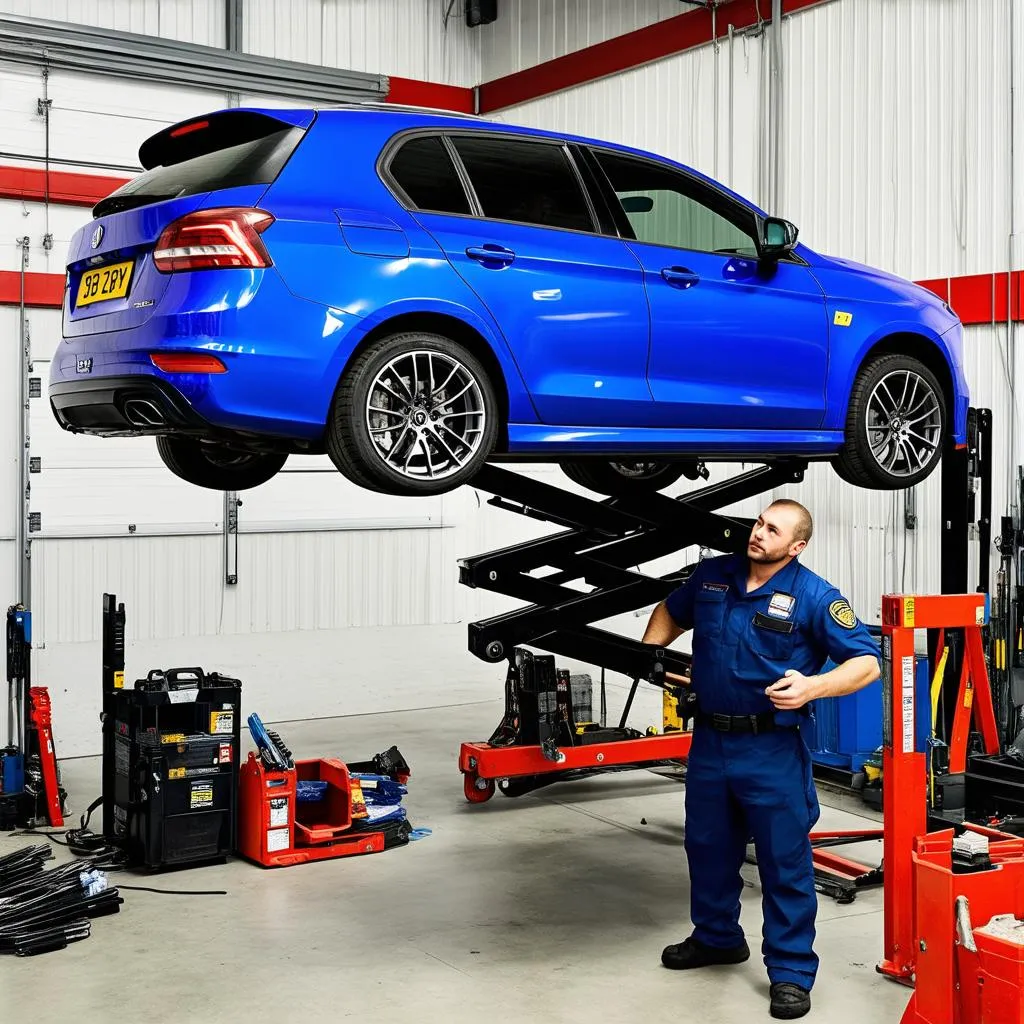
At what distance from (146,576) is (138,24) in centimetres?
461

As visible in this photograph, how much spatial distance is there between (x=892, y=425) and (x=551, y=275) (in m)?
1.95

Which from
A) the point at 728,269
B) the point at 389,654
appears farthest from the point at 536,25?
the point at 728,269

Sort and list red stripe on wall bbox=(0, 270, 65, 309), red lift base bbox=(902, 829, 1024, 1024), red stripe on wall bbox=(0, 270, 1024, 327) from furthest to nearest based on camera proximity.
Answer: red stripe on wall bbox=(0, 270, 65, 309) → red stripe on wall bbox=(0, 270, 1024, 327) → red lift base bbox=(902, 829, 1024, 1024)

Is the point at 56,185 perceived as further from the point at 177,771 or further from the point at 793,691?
the point at 793,691

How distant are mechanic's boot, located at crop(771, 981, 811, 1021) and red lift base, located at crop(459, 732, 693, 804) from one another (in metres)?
2.12

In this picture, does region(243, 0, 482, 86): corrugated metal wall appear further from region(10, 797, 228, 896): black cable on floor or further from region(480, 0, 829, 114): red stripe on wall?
region(10, 797, 228, 896): black cable on floor

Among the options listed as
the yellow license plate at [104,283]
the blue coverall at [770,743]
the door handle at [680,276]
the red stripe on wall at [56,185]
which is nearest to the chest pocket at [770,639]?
the blue coverall at [770,743]

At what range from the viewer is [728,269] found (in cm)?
516

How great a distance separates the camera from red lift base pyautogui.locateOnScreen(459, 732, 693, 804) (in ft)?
21.0

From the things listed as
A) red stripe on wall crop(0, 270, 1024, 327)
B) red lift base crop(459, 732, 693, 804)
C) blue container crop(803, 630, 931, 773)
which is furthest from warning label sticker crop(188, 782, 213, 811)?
red stripe on wall crop(0, 270, 1024, 327)

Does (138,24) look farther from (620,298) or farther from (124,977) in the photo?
(124,977)

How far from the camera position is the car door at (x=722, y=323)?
193 inches

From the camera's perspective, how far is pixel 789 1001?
4125 millimetres

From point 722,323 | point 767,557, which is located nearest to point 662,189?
point 722,323
